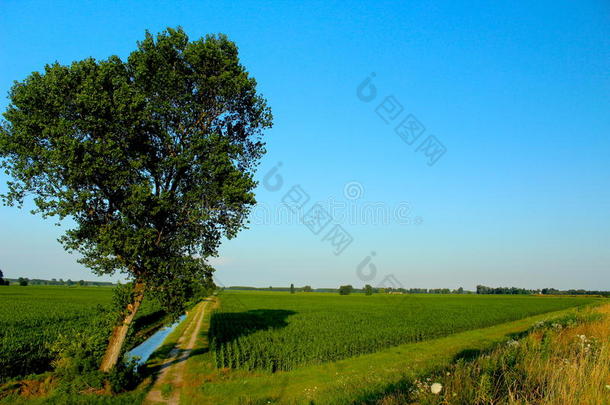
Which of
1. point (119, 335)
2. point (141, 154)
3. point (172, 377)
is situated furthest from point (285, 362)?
point (141, 154)

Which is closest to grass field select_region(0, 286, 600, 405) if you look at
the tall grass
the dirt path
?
the dirt path

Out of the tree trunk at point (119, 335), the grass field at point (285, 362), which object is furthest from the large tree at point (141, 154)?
the grass field at point (285, 362)

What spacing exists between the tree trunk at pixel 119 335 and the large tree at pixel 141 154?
48 mm

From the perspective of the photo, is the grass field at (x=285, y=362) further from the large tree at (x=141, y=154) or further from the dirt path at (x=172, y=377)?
the large tree at (x=141, y=154)

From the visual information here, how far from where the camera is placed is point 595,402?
575 cm

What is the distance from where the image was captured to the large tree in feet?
47.4

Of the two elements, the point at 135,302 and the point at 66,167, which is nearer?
the point at 66,167

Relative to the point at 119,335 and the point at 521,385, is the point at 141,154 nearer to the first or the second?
the point at 119,335

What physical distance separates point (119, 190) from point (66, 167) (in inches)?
83.3

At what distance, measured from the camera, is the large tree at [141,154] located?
47.4 ft

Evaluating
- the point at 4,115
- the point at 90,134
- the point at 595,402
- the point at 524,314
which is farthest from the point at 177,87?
the point at 524,314

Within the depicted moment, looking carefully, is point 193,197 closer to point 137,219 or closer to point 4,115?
point 137,219

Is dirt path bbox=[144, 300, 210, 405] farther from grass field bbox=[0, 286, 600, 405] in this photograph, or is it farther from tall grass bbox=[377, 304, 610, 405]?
tall grass bbox=[377, 304, 610, 405]

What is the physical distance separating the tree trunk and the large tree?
48mm
